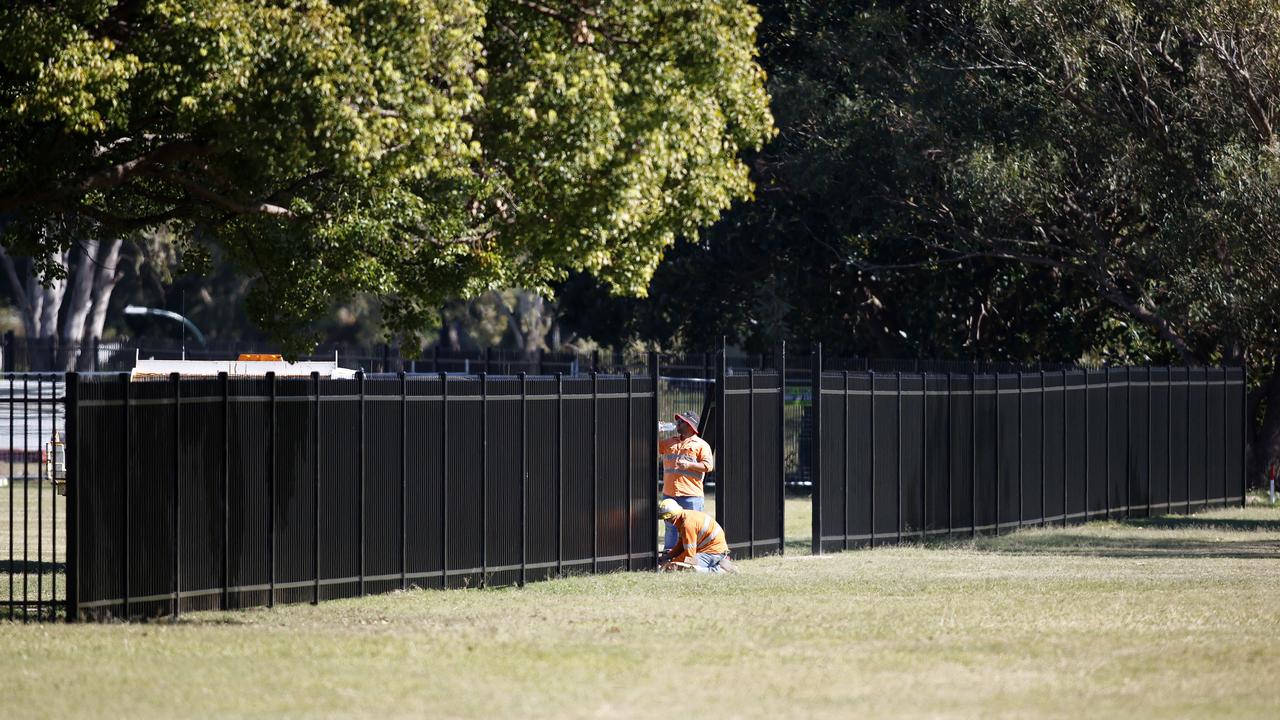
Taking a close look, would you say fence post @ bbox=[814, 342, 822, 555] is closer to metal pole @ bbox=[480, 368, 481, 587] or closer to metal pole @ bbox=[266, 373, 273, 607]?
metal pole @ bbox=[480, 368, 481, 587]

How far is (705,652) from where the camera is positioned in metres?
10.8

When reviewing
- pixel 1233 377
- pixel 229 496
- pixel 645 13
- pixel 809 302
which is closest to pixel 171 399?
pixel 229 496

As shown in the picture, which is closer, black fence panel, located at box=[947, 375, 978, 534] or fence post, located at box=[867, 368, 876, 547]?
fence post, located at box=[867, 368, 876, 547]

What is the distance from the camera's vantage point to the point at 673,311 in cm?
4166

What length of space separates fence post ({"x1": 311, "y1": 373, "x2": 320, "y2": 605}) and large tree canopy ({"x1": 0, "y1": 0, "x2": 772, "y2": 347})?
173cm

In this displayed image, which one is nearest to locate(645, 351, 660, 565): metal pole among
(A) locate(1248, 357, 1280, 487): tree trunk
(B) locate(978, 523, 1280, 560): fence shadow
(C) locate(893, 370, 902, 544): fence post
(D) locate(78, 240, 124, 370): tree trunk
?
(C) locate(893, 370, 902, 544): fence post

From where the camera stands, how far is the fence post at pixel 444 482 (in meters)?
15.0

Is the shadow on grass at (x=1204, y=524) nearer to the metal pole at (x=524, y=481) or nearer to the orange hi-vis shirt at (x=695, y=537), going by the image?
the orange hi-vis shirt at (x=695, y=537)

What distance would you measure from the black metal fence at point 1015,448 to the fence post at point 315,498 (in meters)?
6.78

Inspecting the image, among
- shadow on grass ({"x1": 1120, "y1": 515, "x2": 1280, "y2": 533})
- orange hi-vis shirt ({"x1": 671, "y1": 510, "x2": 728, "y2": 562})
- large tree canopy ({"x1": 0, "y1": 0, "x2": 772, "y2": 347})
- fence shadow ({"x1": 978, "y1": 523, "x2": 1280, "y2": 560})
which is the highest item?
large tree canopy ({"x1": 0, "y1": 0, "x2": 772, "y2": 347})

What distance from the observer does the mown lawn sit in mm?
9102

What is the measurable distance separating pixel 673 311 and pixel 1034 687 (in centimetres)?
3223

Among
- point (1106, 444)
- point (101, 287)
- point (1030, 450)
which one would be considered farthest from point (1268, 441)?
point (101, 287)

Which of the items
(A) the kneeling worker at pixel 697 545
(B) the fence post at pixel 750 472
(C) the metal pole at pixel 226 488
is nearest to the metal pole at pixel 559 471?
(A) the kneeling worker at pixel 697 545
